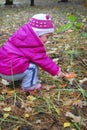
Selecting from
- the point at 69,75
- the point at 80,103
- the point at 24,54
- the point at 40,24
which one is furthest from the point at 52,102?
the point at 40,24

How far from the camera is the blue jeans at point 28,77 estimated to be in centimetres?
338

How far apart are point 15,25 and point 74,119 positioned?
Result: 5.07 m

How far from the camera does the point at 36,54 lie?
10.9 ft

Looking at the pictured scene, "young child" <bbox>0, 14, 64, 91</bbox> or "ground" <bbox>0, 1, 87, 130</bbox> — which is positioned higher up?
"young child" <bbox>0, 14, 64, 91</bbox>

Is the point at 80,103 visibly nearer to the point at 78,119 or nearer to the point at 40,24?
the point at 78,119

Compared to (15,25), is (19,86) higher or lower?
higher

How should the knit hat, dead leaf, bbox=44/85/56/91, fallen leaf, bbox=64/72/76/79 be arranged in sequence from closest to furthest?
1. the knit hat
2. dead leaf, bbox=44/85/56/91
3. fallen leaf, bbox=64/72/76/79

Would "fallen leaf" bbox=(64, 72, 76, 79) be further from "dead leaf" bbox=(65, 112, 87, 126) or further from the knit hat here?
"dead leaf" bbox=(65, 112, 87, 126)

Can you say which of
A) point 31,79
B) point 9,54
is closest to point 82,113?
point 31,79

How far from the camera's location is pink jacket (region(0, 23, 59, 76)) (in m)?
3.30

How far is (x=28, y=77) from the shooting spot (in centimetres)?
342

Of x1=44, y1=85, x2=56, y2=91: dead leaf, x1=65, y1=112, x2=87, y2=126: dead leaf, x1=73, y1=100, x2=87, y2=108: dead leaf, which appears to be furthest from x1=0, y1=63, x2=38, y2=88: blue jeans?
x1=65, y1=112, x2=87, y2=126: dead leaf

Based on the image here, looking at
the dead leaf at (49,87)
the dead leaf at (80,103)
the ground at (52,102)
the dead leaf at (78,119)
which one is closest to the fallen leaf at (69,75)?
the ground at (52,102)

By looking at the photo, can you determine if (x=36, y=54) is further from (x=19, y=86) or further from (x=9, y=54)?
(x=19, y=86)
